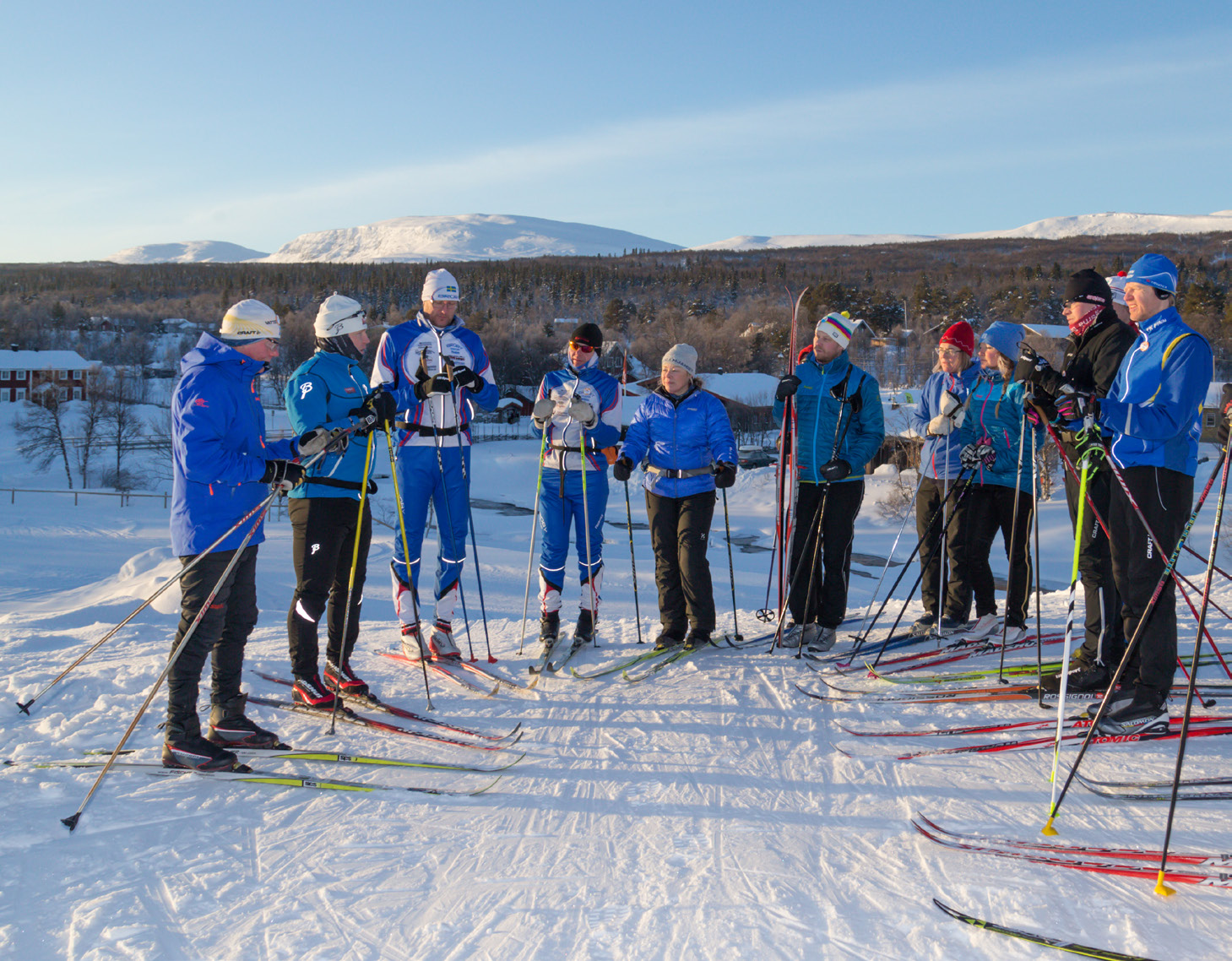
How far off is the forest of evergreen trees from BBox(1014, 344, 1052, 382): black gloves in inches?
2115

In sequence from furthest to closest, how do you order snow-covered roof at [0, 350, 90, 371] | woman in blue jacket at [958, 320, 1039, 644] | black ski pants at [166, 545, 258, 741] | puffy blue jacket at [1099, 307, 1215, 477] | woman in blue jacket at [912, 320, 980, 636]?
snow-covered roof at [0, 350, 90, 371] < woman in blue jacket at [912, 320, 980, 636] < woman in blue jacket at [958, 320, 1039, 644] < black ski pants at [166, 545, 258, 741] < puffy blue jacket at [1099, 307, 1215, 477]

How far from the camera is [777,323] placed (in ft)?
237

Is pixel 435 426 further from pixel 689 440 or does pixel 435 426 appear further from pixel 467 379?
pixel 689 440

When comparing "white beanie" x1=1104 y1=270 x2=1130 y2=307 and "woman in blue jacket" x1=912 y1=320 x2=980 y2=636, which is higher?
"white beanie" x1=1104 y1=270 x2=1130 y2=307

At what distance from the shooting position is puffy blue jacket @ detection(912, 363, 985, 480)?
5070mm

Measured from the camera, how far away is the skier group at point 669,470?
329cm

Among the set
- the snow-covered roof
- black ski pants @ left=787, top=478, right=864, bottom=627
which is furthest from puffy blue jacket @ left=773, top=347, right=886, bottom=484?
the snow-covered roof

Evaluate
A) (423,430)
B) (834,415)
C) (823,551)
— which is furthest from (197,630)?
(834,415)

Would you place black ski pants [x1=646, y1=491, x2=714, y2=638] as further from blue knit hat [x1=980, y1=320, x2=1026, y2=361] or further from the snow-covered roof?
the snow-covered roof

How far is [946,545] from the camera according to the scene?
16.6ft

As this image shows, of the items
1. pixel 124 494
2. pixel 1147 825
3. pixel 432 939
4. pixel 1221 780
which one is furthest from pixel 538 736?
pixel 124 494

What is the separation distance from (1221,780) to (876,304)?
Answer: 269 ft

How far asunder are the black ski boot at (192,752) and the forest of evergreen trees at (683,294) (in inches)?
2127

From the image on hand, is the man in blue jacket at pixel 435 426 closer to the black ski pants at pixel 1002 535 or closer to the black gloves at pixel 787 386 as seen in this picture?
the black gloves at pixel 787 386
